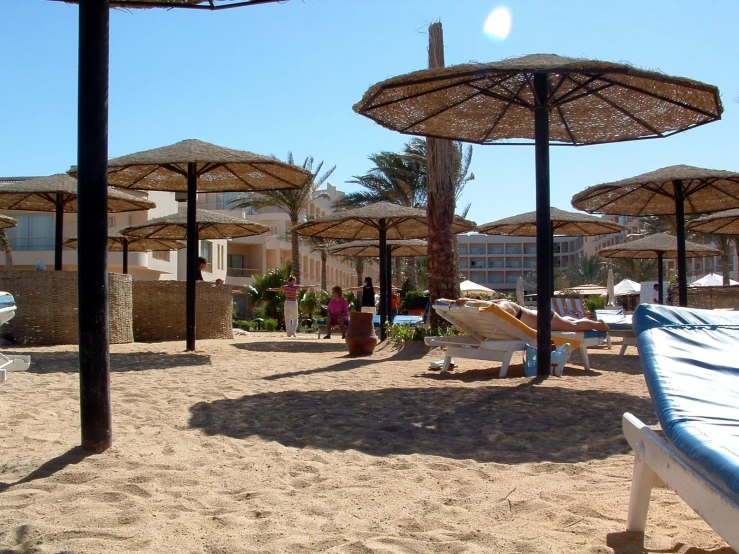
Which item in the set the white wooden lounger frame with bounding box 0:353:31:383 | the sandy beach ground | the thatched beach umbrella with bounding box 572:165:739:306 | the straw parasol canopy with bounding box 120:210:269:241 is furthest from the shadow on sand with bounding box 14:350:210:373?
the thatched beach umbrella with bounding box 572:165:739:306

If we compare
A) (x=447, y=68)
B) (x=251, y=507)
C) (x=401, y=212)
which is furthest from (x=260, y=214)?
(x=251, y=507)

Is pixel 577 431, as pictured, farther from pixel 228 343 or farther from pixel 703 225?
pixel 703 225

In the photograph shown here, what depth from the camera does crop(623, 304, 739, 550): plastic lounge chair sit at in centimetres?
187

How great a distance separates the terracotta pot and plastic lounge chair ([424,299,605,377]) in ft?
7.62

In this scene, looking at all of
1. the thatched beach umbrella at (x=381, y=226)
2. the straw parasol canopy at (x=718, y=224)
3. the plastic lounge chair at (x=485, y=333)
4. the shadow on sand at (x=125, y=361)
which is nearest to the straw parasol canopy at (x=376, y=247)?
the thatched beach umbrella at (x=381, y=226)

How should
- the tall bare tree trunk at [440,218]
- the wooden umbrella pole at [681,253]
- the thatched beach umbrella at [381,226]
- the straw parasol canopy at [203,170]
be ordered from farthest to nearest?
the thatched beach umbrella at [381,226]
the tall bare tree trunk at [440,218]
the wooden umbrella pole at [681,253]
the straw parasol canopy at [203,170]

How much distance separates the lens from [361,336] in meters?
10.2

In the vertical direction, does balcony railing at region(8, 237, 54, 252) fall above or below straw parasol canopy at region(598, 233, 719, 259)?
above

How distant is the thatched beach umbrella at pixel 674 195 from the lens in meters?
10.6

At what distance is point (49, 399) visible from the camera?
5.47 m

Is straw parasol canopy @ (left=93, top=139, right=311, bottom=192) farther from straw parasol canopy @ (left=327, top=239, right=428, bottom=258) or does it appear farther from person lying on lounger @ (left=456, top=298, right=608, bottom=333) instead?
straw parasol canopy @ (left=327, top=239, right=428, bottom=258)

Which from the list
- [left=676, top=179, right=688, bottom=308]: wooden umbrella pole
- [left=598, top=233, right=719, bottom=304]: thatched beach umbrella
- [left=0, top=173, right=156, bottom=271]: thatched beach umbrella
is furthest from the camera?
[left=598, top=233, right=719, bottom=304]: thatched beach umbrella

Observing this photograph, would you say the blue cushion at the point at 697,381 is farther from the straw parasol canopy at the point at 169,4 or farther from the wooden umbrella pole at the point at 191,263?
the wooden umbrella pole at the point at 191,263

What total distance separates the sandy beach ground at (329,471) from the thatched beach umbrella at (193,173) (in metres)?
3.70
